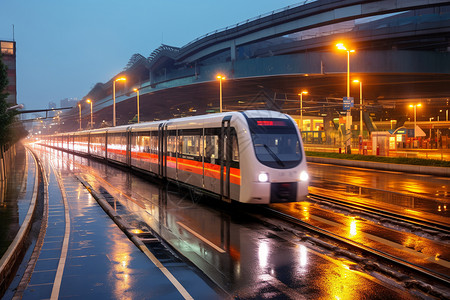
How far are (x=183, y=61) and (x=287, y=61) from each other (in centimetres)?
2636

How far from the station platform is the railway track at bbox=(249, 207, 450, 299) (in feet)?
10.9

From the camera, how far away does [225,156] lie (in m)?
14.6

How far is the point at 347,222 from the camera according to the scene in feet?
41.7

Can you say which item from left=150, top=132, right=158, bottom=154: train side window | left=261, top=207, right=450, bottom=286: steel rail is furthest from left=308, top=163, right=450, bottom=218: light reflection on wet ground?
left=150, top=132, right=158, bottom=154: train side window

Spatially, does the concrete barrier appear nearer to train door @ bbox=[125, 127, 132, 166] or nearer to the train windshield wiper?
the train windshield wiper

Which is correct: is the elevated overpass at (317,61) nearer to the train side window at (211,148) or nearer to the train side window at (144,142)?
the train side window at (144,142)

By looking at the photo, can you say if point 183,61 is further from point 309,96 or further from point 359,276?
point 359,276

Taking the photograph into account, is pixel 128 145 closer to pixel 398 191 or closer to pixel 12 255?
pixel 398 191

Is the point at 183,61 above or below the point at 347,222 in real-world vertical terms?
above

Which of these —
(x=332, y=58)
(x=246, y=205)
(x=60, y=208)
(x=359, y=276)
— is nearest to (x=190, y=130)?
(x=246, y=205)

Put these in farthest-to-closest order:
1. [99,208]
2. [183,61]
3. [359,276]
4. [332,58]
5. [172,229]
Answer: [183,61], [332,58], [99,208], [172,229], [359,276]

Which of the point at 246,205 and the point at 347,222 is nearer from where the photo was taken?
the point at 347,222

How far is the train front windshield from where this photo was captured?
13.4 metres

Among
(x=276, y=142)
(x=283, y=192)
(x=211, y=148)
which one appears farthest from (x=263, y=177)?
(x=211, y=148)
